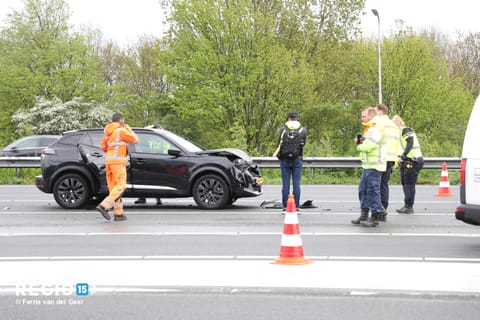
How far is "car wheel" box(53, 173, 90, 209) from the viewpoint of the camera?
14.3m

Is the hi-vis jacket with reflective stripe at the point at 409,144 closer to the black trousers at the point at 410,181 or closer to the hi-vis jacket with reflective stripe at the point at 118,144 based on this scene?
the black trousers at the point at 410,181

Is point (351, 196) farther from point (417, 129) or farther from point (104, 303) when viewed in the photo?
point (417, 129)

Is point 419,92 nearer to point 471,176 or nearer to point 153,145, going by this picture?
point 153,145

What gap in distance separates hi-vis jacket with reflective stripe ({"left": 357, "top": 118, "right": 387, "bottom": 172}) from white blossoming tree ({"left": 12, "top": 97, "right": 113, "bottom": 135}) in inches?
1693

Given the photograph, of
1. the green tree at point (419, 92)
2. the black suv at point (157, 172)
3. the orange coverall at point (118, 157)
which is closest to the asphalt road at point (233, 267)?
the orange coverall at point (118, 157)

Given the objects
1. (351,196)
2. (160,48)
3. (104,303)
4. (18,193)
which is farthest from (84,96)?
(104,303)

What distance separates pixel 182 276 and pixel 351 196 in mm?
10291

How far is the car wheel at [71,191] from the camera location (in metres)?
14.3

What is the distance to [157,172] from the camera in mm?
13992

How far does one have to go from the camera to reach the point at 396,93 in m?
44.9

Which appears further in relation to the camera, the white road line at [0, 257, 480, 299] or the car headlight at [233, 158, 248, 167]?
the car headlight at [233, 158, 248, 167]

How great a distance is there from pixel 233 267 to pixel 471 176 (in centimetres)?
324

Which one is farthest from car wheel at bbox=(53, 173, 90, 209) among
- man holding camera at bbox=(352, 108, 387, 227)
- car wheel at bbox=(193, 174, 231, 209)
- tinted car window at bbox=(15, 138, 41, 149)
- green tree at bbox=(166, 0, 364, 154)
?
green tree at bbox=(166, 0, 364, 154)

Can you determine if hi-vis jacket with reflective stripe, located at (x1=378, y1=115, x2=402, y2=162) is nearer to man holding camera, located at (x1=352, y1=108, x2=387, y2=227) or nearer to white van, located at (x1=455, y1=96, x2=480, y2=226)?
man holding camera, located at (x1=352, y1=108, x2=387, y2=227)
